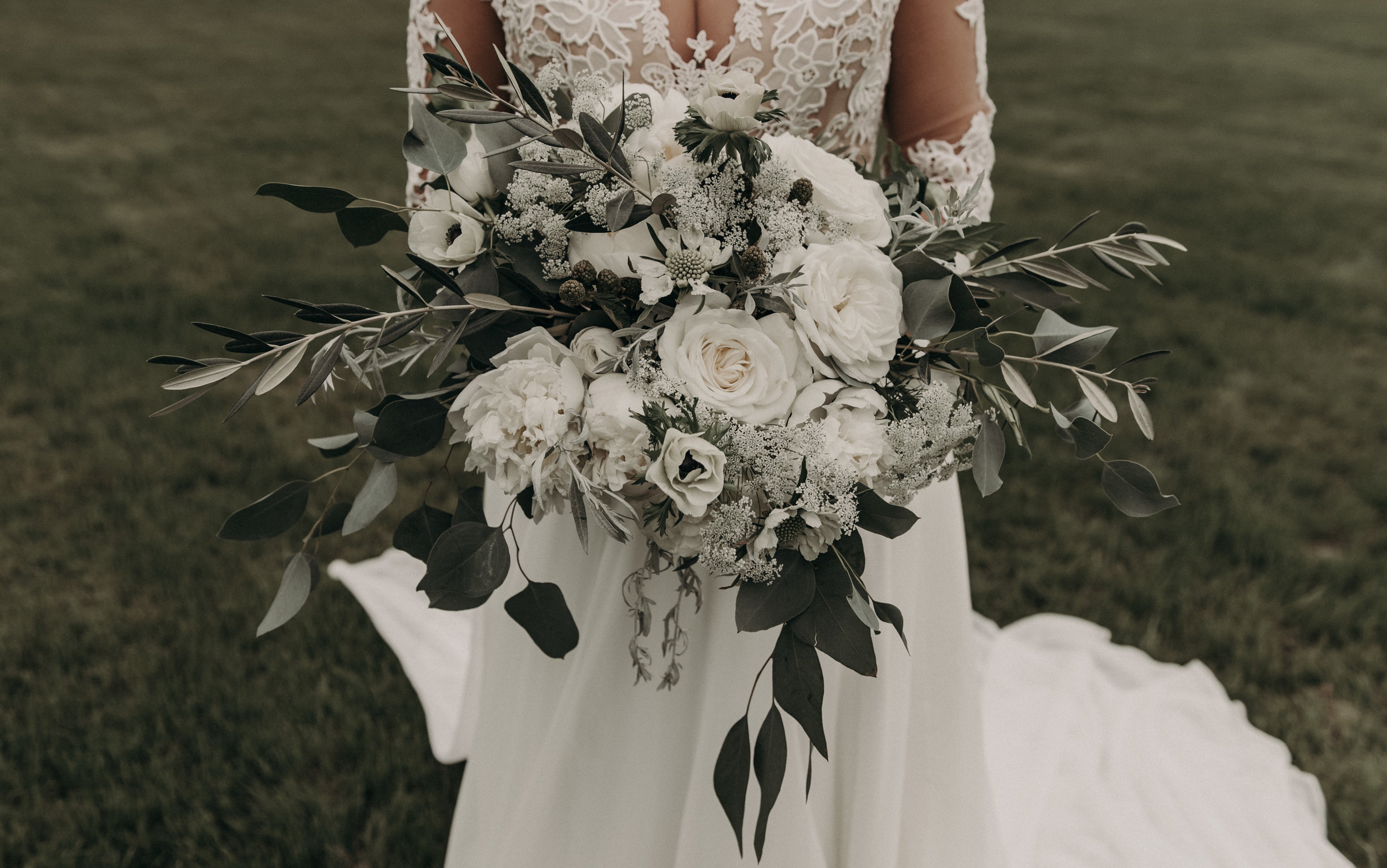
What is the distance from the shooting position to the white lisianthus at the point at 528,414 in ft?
3.68

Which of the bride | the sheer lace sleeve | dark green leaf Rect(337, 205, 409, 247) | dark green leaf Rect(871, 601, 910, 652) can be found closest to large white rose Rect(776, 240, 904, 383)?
→ dark green leaf Rect(871, 601, 910, 652)

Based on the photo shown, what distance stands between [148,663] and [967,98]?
263 centimetres

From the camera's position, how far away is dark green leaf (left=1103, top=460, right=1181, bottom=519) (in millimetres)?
1233

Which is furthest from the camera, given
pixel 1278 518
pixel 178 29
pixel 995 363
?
pixel 178 29

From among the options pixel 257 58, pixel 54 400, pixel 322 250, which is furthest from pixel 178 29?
pixel 54 400

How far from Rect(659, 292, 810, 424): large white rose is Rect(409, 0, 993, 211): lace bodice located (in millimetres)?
781

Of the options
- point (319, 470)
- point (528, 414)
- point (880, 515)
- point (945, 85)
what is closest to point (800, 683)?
point (880, 515)

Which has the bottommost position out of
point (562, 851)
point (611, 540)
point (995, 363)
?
point (562, 851)

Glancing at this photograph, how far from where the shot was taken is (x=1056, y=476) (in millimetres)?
3908

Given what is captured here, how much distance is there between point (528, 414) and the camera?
3.65 feet

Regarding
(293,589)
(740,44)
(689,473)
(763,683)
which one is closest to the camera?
(689,473)

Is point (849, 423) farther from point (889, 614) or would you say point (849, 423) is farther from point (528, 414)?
point (528, 414)

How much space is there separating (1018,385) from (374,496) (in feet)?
2.65

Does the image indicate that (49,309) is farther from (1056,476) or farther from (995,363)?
(995,363)
